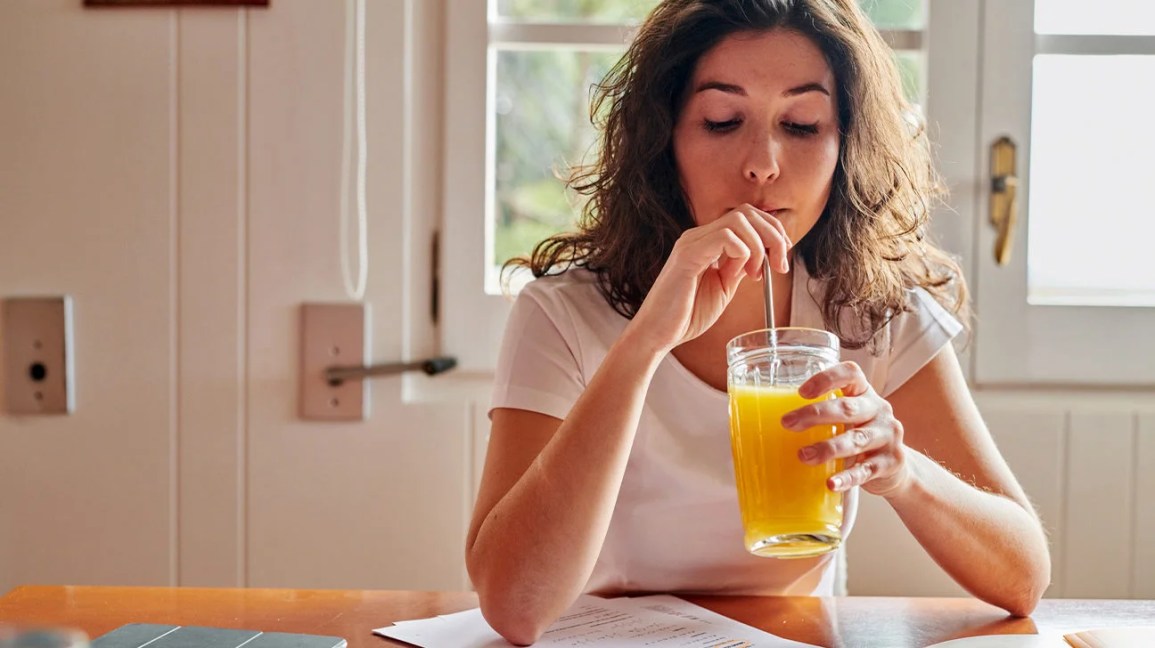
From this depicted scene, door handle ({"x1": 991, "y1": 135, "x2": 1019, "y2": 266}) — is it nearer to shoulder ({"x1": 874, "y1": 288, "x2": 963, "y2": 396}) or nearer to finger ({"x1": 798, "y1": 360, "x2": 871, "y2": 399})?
shoulder ({"x1": 874, "y1": 288, "x2": 963, "y2": 396})

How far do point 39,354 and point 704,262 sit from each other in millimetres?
1350

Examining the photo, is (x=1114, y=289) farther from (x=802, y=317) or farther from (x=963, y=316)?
(x=802, y=317)

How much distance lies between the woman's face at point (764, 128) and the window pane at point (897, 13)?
69 centimetres

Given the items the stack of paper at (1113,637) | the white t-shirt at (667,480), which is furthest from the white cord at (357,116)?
the stack of paper at (1113,637)

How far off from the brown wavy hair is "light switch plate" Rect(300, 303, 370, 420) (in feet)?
1.57

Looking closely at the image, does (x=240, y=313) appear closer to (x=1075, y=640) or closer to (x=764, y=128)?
(x=764, y=128)

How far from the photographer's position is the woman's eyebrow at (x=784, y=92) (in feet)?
4.67

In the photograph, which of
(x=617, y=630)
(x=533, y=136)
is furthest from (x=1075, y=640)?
(x=533, y=136)

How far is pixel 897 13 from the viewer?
6.86 feet

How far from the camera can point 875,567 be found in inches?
77.8

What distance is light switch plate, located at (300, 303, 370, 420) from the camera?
201 cm

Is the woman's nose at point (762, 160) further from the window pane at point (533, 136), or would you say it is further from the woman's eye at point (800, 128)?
the window pane at point (533, 136)

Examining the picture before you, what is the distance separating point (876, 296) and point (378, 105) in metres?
0.96

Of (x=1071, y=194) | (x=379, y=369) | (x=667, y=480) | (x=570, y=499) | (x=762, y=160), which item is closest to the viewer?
(x=570, y=499)
